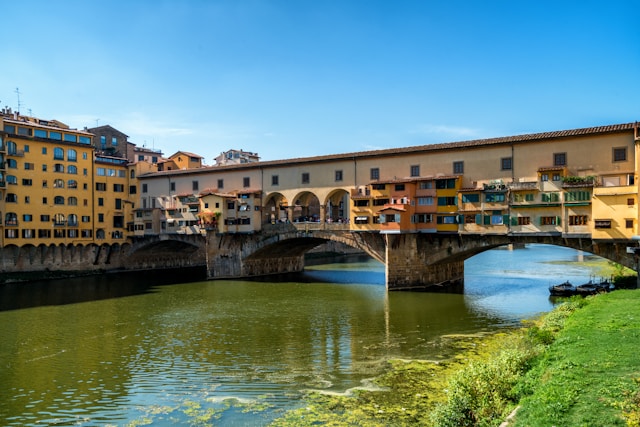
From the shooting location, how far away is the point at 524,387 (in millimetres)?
14086

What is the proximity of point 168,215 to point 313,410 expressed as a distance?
52.0 m

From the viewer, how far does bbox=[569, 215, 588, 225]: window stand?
1439 inches

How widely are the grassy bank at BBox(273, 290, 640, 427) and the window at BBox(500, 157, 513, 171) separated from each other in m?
18.1

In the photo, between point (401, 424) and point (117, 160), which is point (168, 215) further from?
point (401, 424)

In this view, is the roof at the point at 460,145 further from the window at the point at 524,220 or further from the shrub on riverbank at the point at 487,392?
the shrub on riverbank at the point at 487,392

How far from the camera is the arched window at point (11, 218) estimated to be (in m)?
56.5

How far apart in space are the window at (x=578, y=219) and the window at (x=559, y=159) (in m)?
4.40

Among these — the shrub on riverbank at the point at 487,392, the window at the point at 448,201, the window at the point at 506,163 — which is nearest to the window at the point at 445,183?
the window at the point at 448,201

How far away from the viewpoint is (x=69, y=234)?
204 ft

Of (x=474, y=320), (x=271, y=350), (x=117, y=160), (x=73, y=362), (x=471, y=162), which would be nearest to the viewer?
(x=73, y=362)

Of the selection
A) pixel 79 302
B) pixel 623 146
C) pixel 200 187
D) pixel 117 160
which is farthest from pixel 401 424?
pixel 117 160

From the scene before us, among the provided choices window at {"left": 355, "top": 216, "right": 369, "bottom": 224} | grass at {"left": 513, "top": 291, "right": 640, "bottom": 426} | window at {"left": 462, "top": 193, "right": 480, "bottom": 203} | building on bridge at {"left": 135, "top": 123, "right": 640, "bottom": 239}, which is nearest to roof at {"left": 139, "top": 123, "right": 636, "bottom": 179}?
building on bridge at {"left": 135, "top": 123, "right": 640, "bottom": 239}

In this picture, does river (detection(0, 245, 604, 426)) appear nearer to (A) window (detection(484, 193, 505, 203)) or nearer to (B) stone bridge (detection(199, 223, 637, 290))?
(B) stone bridge (detection(199, 223, 637, 290))

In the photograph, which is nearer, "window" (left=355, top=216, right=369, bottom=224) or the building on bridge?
the building on bridge
